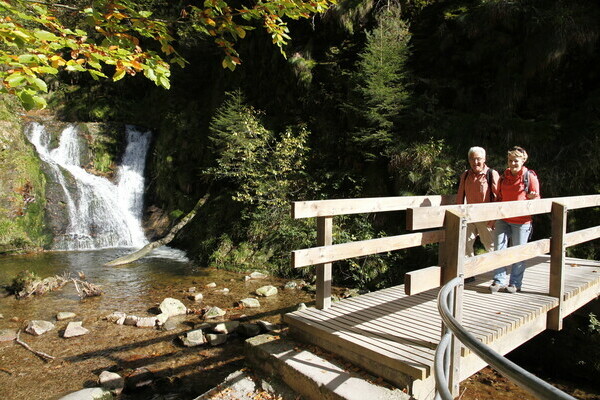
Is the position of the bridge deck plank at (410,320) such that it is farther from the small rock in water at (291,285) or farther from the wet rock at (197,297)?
the wet rock at (197,297)

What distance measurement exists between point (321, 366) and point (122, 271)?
9.14m

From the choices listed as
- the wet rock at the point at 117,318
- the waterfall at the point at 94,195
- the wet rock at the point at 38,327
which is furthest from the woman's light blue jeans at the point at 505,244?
the waterfall at the point at 94,195

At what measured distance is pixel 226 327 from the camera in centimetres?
696

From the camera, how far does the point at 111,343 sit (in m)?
6.69

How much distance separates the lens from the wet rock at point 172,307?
310 inches

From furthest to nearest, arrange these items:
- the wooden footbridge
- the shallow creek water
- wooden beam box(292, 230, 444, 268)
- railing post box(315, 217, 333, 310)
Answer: the shallow creek water → railing post box(315, 217, 333, 310) → wooden beam box(292, 230, 444, 268) → the wooden footbridge

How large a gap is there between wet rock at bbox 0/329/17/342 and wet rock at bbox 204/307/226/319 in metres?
3.28

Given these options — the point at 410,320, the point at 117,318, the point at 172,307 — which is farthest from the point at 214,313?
the point at 410,320

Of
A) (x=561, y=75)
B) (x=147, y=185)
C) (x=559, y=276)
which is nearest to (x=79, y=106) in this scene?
(x=147, y=185)

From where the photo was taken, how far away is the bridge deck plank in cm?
356

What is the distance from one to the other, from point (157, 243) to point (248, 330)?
8163mm

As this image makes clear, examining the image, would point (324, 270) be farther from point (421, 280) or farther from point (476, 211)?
point (476, 211)

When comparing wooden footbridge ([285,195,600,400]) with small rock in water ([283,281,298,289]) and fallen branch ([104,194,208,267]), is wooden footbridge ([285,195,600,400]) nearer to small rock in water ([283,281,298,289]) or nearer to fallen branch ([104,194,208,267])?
small rock in water ([283,281,298,289])

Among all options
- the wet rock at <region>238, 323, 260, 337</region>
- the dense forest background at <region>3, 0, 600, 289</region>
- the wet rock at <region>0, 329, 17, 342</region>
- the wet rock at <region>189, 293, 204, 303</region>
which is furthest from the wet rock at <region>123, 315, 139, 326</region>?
the dense forest background at <region>3, 0, 600, 289</region>
